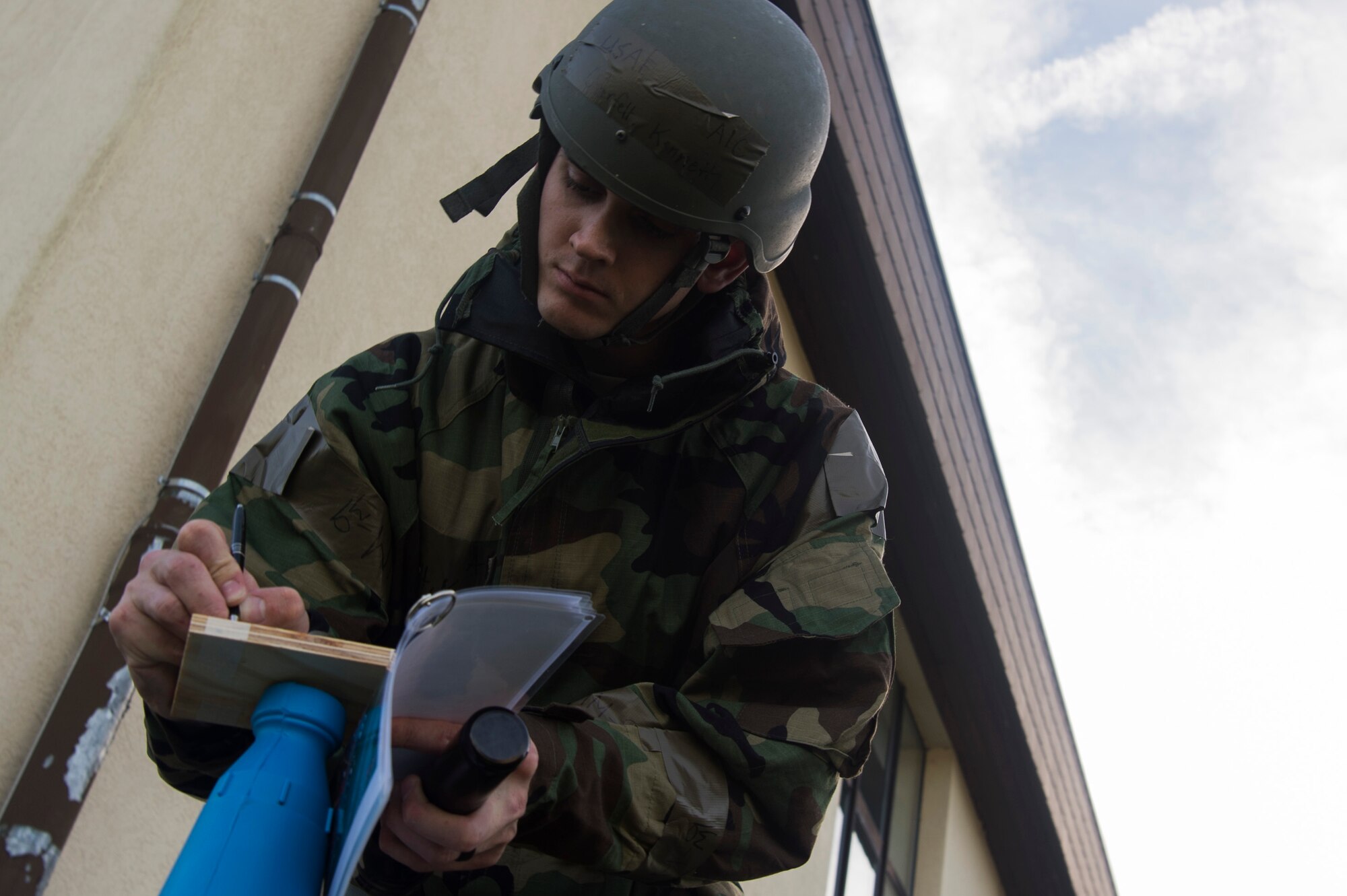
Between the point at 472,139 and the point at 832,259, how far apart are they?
6.39 feet

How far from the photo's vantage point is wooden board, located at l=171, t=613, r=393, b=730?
1081mm

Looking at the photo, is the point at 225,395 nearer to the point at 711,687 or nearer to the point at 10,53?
the point at 10,53

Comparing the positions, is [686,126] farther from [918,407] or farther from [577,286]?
[918,407]

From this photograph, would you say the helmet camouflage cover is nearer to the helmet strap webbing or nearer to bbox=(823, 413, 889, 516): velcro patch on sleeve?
the helmet strap webbing

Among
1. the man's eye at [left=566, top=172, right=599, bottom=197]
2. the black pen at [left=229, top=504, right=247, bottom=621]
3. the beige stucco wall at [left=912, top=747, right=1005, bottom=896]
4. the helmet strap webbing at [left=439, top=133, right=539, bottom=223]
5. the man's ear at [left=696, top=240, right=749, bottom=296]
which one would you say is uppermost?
the man's eye at [left=566, top=172, right=599, bottom=197]

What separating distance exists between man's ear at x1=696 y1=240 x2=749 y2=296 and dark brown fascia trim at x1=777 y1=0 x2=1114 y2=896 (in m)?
3.02

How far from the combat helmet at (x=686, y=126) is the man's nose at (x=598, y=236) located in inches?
1.5

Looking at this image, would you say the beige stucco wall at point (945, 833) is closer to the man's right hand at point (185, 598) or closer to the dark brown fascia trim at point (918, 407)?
the dark brown fascia trim at point (918, 407)


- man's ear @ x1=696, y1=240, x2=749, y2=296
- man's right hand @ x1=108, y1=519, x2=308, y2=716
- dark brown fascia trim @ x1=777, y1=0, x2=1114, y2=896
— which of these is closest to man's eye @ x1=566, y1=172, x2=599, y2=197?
man's ear @ x1=696, y1=240, x2=749, y2=296

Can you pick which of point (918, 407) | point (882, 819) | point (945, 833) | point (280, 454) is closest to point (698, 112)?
point (280, 454)

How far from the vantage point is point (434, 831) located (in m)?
1.09

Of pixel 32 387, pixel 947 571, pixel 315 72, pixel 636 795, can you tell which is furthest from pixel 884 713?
pixel 636 795

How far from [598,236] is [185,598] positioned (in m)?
0.80

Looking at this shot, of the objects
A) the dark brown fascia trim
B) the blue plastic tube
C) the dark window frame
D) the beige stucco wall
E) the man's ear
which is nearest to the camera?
the blue plastic tube
